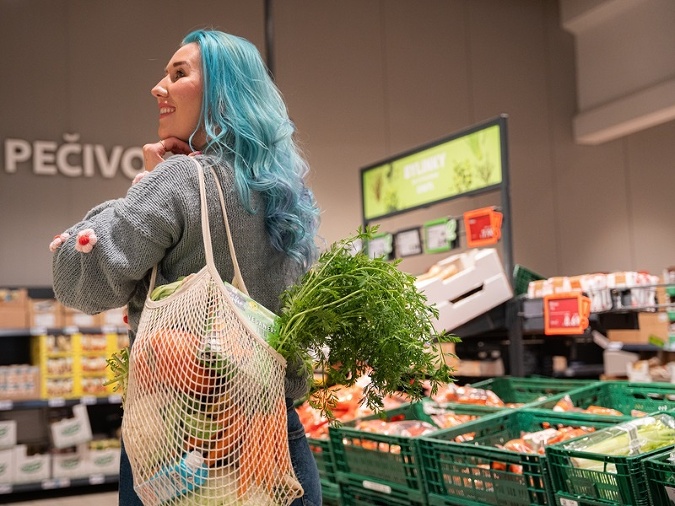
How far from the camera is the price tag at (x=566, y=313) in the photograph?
3.04m

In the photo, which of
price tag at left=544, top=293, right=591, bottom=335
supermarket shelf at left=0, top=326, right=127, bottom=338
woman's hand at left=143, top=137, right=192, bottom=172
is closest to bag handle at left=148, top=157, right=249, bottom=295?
woman's hand at left=143, top=137, right=192, bottom=172

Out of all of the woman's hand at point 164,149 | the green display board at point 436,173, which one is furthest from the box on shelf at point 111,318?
the woman's hand at point 164,149

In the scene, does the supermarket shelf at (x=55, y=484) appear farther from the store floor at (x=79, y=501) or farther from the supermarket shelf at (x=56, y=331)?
the supermarket shelf at (x=56, y=331)

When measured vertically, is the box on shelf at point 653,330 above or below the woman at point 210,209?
below

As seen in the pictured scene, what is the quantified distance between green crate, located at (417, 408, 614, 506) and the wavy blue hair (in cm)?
95

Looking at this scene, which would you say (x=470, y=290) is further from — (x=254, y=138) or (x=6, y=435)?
(x=6, y=435)

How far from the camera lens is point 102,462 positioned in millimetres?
6262

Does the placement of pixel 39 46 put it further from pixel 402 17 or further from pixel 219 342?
pixel 219 342

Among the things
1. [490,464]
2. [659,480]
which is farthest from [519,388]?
[659,480]

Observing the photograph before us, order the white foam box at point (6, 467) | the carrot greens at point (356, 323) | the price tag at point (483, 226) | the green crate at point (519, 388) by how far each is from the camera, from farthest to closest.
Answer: the white foam box at point (6, 467)
the price tag at point (483, 226)
the green crate at point (519, 388)
the carrot greens at point (356, 323)

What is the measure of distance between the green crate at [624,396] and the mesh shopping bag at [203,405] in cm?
167

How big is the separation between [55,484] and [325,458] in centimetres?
390

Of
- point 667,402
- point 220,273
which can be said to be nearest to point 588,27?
point 667,402

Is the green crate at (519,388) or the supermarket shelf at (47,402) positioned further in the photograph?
the supermarket shelf at (47,402)
